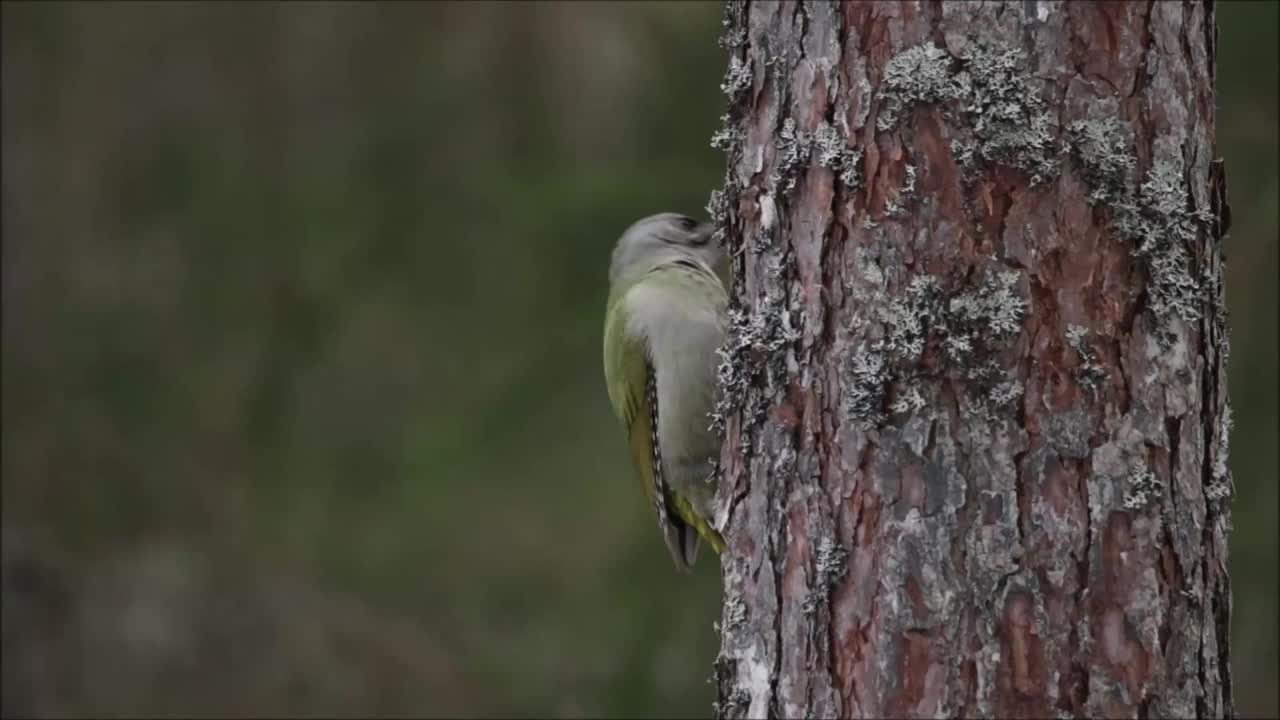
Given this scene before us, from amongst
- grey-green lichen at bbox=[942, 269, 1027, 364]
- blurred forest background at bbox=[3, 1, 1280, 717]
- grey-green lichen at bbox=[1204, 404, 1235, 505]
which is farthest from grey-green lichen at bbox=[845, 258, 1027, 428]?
blurred forest background at bbox=[3, 1, 1280, 717]

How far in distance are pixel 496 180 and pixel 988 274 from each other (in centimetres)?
355

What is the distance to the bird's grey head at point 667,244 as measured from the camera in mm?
4141

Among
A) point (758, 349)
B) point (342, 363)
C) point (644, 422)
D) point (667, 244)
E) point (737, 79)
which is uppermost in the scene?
point (737, 79)

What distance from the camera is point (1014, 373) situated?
1.82 metres

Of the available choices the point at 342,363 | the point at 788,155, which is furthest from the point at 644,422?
the point at 788,155

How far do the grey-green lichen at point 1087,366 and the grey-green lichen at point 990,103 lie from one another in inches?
7.4

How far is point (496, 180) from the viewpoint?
5.23 meters

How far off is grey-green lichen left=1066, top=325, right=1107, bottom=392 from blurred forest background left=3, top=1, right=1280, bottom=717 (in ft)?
10.0

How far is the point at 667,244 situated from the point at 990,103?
2.37m

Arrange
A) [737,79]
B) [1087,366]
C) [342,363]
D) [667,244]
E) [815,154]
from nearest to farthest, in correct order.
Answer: [1087,366]
[815,154]
[737,79]
[667,244]
[342,363]

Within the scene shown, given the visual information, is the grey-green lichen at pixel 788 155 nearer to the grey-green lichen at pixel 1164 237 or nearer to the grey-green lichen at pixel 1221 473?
the grey-green lichen at pixel 1164 237

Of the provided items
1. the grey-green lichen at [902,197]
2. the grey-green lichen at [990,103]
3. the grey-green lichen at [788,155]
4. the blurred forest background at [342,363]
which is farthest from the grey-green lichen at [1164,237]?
the blurred forest background at [342,363]

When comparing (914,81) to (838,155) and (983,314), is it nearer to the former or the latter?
(838,155)

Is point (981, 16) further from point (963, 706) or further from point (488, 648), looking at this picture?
point (488, 648)
